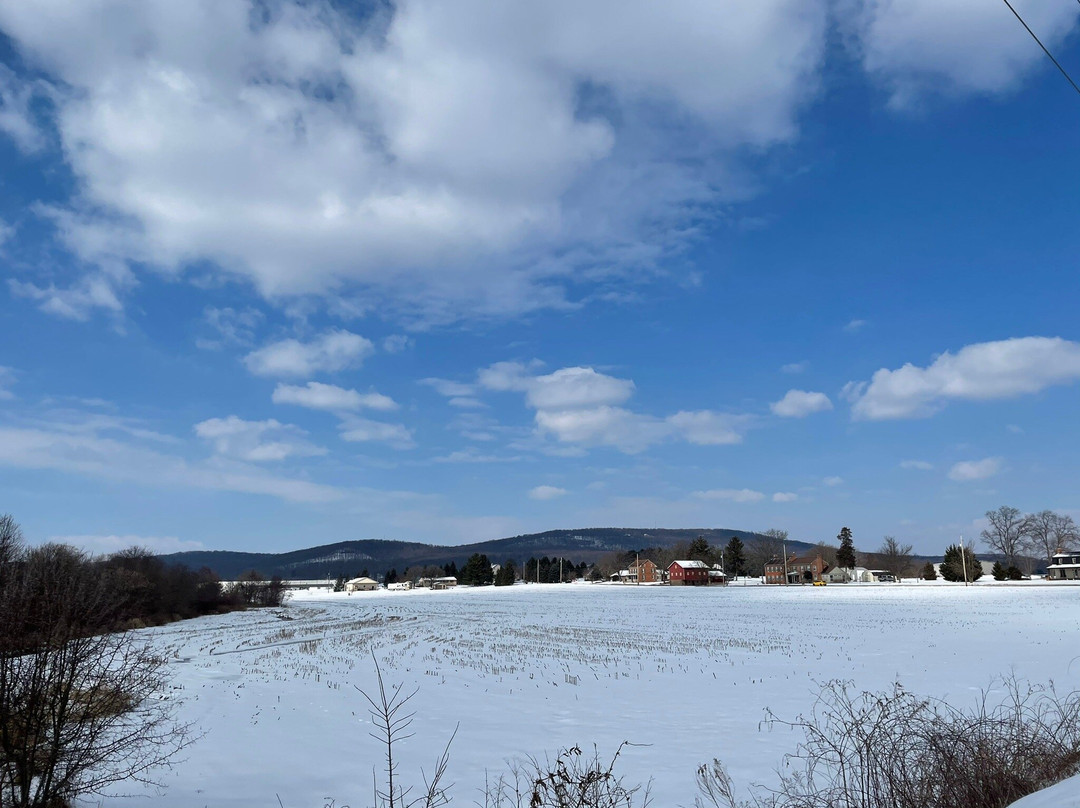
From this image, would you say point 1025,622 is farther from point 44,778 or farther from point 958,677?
point 44,778

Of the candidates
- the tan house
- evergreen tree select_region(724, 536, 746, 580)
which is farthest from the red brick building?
the tan house

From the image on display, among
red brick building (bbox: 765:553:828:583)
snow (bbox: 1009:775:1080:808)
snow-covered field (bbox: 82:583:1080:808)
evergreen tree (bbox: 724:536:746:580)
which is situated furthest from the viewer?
evergreen tree (bbox: 724:536:746:580)

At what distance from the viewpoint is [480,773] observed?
40.1 ft

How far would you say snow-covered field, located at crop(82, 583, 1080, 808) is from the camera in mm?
12453

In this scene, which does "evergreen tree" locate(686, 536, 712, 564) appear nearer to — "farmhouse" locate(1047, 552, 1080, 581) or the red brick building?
the red brick building

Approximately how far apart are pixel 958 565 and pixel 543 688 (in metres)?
123

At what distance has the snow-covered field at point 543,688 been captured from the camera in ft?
40.9

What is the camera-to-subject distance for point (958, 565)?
120625 millimetres

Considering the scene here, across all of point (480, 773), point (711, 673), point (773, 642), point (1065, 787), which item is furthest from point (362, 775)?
point (773, 642)

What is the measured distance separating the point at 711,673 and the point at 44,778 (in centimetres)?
1775

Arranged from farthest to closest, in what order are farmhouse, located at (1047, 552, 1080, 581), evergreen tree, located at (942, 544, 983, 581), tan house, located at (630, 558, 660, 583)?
tan house, located at (630, 558, 660, 583)
farmhouse, located at (1047, 552, 1080, 581)
evergreen tree, located at (942, 544, 983, 581)

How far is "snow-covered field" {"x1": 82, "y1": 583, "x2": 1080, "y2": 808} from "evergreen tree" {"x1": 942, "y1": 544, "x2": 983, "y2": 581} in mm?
88881

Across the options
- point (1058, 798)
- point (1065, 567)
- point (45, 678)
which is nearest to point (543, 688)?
point (45, 678)

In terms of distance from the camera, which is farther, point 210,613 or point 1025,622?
point 210,613
